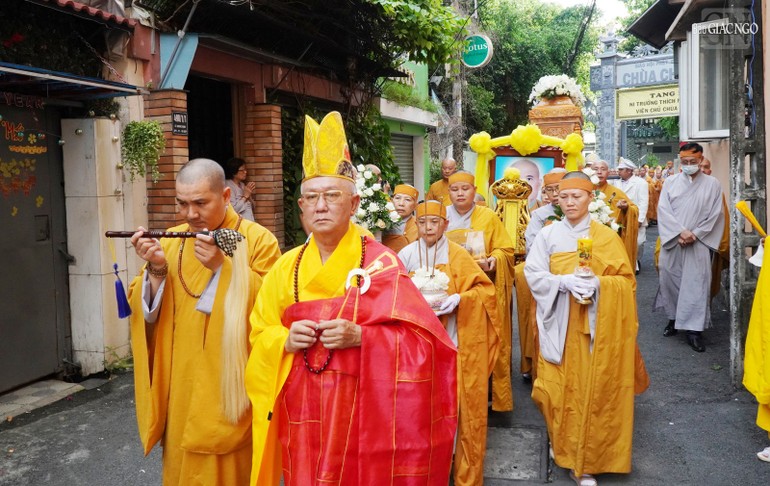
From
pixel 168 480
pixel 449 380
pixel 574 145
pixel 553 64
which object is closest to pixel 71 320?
pixel 168 480

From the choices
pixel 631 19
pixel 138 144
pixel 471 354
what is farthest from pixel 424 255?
pixel 631 19

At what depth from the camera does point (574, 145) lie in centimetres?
978

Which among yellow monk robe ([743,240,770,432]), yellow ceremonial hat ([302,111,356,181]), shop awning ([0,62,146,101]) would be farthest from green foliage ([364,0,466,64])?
yellow ceremonial hat ([302,111,356,181])

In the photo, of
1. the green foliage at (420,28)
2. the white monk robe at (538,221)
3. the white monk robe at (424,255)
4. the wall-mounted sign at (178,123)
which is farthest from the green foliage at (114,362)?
the green foliage at (420,28)

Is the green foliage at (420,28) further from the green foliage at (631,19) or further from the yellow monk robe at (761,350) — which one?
the green foliage at (631,19)

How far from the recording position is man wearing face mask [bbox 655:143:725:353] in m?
7.93

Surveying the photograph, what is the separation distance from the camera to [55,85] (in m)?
5.63

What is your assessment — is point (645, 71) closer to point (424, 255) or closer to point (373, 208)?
point (373, 208)

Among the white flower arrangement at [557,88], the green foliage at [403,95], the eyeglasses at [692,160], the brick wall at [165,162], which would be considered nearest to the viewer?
the brick wall at [165,162]

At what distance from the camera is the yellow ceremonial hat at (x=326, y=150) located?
2.83 metres

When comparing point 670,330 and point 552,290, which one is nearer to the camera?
point 552,290

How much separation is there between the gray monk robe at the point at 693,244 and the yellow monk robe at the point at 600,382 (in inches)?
149

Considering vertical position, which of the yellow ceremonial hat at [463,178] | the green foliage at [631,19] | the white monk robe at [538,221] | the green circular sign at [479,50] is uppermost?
the green foliage at [631,19]

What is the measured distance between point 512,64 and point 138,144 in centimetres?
2038
